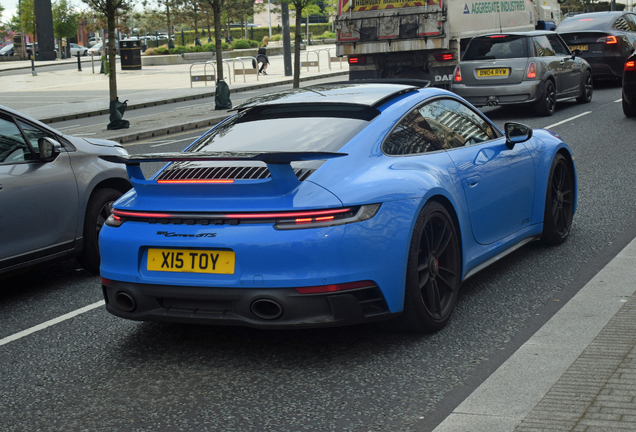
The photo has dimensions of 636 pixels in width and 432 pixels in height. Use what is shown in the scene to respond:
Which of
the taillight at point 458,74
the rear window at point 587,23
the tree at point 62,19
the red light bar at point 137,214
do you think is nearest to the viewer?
the red light bar at point 137,214

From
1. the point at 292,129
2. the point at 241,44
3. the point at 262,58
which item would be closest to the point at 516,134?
the point at 292,129

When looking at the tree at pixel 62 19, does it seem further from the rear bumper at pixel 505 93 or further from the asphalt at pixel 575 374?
the asphalt at pixel 575 374

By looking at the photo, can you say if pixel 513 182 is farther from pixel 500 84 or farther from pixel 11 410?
pixel 500 84

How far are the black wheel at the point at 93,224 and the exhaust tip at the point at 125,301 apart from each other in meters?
2.00

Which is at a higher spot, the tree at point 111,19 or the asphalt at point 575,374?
the tree at point 111,19

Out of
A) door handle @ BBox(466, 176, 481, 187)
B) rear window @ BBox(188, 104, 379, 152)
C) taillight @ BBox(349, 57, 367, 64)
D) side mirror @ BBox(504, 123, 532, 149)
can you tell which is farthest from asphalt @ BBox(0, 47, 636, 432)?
taillight @ BBox(349, 57, 367, 64)

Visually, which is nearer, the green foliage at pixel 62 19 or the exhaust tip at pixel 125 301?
the exhaust tip at pixel 125 301

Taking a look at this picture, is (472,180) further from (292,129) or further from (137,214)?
(137,214)

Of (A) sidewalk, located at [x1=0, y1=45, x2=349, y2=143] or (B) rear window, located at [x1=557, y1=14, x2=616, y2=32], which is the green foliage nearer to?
(A) sidewalk, located at [x1=0, y1=45, x2=349, y2=143]

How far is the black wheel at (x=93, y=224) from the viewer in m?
6.00

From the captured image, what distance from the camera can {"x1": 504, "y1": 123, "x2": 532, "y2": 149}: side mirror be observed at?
5.34 m

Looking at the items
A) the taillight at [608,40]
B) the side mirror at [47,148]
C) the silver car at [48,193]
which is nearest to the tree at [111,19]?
the taillight at [608,40]

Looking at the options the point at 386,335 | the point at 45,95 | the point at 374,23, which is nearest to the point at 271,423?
the point at 386,335

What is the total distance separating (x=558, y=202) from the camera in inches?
239
